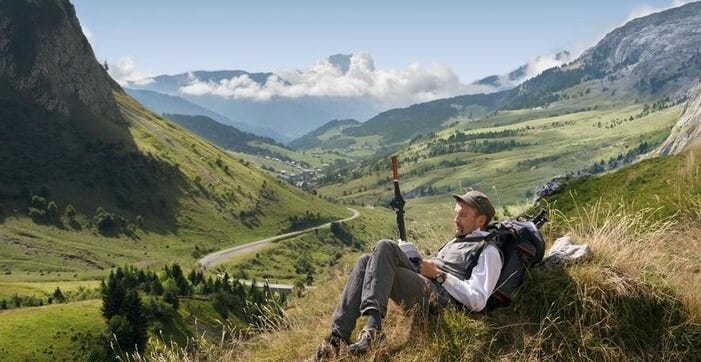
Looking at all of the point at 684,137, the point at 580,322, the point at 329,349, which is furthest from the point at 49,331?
the point at 580,322

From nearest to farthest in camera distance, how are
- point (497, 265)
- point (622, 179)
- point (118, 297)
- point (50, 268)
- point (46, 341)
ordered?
point (497, 265) → point (622, 179) → point (46, 341) → point (118, 297) → point (50, 268)

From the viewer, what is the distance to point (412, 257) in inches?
350

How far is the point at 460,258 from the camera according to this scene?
29.2ft

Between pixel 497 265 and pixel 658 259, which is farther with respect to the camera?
pixel 658 259

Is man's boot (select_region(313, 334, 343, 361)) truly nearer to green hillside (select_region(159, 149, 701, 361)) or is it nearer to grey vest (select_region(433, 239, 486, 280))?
green hillside (select_region(159, 149, 701, 361))

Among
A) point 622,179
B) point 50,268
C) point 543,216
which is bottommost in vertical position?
point 50,268

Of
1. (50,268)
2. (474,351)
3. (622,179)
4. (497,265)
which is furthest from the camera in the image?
(50,268)

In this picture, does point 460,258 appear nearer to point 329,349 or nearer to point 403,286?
point 403,286

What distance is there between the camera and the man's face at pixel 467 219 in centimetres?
902

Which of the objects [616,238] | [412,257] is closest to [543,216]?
[616,238]

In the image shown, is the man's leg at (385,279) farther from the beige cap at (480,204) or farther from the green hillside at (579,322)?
the beige cap at (480,204)

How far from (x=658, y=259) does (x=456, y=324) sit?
3.71m

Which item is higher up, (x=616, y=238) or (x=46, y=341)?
(x=616, y=238)

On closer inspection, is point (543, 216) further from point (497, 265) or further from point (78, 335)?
point (78, 335)
